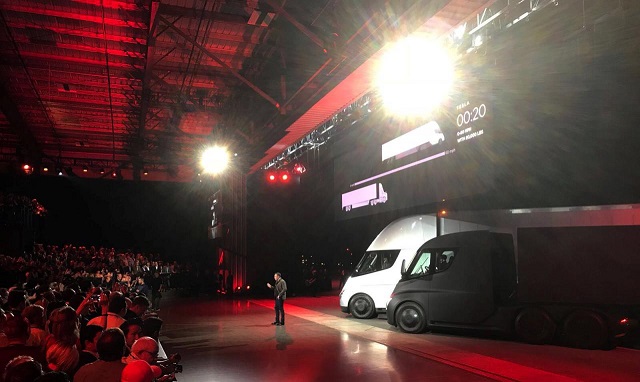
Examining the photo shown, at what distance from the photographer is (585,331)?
36.2 ft

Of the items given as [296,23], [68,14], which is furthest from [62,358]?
[68,14]

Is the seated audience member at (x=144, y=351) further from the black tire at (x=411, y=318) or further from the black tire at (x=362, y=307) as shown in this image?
the black tire at (x=362, y=307)

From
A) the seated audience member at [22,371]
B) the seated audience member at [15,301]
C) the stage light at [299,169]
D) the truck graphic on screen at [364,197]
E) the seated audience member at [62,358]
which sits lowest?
the seated audience member at [62,358]

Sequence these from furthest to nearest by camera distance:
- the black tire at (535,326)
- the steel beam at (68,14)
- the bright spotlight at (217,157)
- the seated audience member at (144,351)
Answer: the bright spotlight at (217,157) < the black tire at (535,326) < the steel beam at (68,14) < the seated audience member at (144,351)

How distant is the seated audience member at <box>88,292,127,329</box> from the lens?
5879 millimetres

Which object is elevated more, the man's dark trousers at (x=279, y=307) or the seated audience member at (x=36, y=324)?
the seated audience member at (x=36, y=324)

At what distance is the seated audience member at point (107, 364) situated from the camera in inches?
143

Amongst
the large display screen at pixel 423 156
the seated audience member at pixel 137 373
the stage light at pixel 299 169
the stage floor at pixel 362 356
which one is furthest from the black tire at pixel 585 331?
the stage light at pixel 299 169

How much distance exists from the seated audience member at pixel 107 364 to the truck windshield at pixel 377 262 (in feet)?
45.2

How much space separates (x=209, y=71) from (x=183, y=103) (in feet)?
5.07

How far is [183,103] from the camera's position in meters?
16.2

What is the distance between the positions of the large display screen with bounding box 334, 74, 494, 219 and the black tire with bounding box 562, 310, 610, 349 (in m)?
6.20

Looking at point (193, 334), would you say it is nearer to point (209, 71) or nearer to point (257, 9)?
point (209, 71)

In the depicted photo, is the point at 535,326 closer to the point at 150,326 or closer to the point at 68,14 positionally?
the point at 150,326
